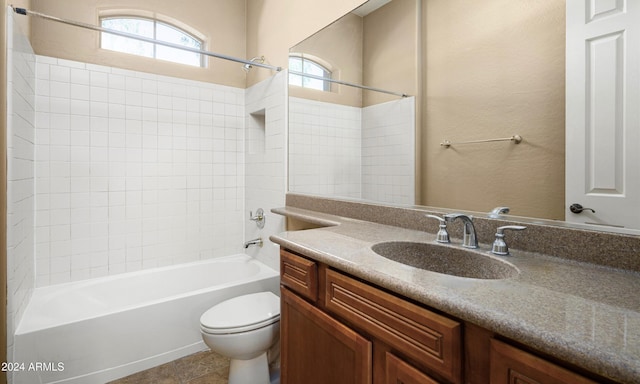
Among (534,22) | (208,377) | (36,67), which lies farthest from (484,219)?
(36,67)

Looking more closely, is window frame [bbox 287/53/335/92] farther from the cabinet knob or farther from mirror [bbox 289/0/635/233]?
the cabinet knob

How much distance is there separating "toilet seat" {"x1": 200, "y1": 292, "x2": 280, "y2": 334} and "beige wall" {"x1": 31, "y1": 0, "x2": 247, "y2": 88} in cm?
203

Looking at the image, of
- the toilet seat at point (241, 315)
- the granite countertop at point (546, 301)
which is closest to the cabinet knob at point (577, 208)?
the granite countertop at point (546, 301)

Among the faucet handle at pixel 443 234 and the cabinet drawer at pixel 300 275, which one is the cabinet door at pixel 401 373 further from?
the faucet handle at pixel 443 234

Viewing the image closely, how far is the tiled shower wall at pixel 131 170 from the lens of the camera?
2.15 metres

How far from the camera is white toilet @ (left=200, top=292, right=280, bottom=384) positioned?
152 centimetres

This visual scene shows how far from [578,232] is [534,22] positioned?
2.41ft

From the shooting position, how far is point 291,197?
2262 mm

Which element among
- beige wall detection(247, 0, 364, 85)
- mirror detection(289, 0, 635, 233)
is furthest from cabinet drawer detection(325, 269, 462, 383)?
beige wall detection(247, 0, 364, 85)

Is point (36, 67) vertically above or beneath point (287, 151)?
above

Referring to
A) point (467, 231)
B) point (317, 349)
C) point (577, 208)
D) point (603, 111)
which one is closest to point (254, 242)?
point (317, 349)

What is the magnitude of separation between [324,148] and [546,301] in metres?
1.59

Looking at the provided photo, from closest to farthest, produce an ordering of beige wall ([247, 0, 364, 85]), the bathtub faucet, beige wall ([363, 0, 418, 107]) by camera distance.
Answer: beige wall ([363, 0, 418, 107])
beige wall ([247, 0, 364, 85])
the bathtub faucet

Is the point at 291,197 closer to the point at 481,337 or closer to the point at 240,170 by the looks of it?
the point at 240,170
